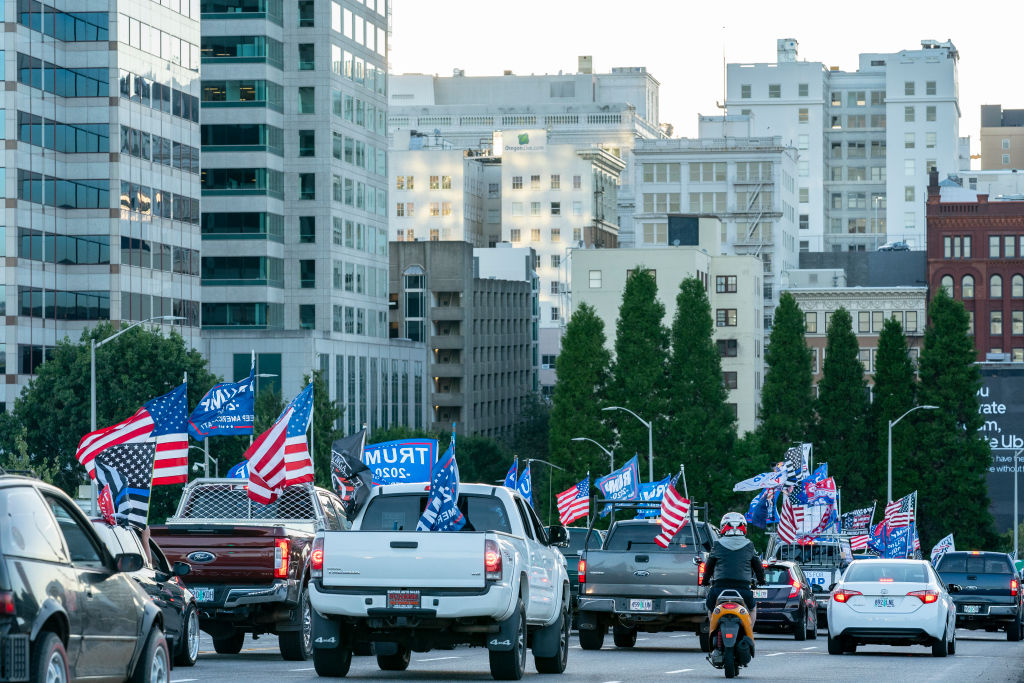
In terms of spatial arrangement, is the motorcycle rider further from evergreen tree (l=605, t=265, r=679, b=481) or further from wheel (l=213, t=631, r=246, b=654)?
evergreen tree (l=605, t=265, r=679, b=481)

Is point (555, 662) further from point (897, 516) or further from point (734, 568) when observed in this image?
point (897, 516)

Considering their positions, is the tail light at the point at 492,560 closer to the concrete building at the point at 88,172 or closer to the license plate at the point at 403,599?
the license plate at the point at 403,599

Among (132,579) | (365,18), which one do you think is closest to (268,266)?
(365,18)

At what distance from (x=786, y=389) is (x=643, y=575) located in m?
72.7

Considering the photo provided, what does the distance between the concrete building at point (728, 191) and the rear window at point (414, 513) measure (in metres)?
142

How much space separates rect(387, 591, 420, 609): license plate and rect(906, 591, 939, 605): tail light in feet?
33.2

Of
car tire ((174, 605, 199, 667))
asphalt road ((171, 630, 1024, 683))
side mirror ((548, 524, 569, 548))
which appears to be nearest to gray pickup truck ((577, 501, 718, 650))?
asphalt road ((171, 630, 1024, 683))

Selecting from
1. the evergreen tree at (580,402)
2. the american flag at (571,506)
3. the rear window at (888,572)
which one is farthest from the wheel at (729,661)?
the evergreen tree at (580,402)

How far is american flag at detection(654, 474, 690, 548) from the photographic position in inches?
1042

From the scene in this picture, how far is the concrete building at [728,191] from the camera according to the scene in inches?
6457

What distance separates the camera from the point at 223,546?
71.4 ft

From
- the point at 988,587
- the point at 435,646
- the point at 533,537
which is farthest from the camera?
the point at 988,587

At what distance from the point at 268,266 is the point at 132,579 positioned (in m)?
94.4

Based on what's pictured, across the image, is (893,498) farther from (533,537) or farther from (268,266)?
(533,537)
